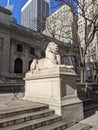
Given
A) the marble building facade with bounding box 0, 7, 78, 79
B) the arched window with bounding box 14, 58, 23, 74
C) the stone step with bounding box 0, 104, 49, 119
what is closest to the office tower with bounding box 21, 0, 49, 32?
the marble building facade with bounding box 0, 7, 78, 79

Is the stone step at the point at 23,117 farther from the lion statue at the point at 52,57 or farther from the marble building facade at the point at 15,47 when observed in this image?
the marble building facade at the point at 15,47

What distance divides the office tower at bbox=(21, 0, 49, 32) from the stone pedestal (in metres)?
12.8

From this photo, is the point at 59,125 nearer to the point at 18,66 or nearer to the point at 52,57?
the point at 52,57

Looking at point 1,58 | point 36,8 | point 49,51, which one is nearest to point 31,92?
point 49,51

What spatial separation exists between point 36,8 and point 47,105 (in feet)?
58.6

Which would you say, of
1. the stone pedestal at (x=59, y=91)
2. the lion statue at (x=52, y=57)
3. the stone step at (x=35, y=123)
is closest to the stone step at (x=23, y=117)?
the stone step at (x=35, y=123)

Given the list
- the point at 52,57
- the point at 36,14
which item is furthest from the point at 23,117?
the point at 36,14

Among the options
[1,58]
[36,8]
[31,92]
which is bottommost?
[31,92]

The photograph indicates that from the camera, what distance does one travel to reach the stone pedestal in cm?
616

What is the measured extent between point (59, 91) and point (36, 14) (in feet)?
55.5

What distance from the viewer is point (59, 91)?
20.1 ft

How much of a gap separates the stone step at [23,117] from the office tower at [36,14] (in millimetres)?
14324

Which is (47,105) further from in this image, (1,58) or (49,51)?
(1,58)

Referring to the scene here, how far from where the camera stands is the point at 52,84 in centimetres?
651
